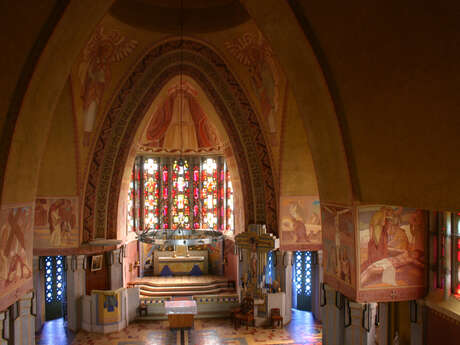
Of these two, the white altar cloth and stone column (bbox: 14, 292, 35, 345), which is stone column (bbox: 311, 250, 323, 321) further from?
stone column (bbox: 14, 292, 35, 345)

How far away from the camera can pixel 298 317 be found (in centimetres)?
1722

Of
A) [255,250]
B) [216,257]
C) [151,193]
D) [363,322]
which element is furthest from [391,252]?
[151,193]

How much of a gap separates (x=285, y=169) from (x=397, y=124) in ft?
29.5

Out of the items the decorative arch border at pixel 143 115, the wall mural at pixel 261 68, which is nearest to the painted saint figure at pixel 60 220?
the decorative arch border at pixel 143 115

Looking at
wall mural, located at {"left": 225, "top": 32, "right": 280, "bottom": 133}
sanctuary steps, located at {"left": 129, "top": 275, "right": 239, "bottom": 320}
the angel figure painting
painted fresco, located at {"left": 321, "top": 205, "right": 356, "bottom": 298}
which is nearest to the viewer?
the angel figure painting

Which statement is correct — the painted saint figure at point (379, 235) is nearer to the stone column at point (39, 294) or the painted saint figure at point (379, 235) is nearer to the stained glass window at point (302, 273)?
the stained glass window at point (302, 273)

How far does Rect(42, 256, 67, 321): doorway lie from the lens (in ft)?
55.4

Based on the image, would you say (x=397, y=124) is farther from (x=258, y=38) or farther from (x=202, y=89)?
(x=202, y=89)

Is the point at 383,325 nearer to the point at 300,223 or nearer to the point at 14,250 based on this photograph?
the point at 300,223

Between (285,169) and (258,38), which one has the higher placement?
(258,38)

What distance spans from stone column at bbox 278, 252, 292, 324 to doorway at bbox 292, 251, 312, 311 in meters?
1.78

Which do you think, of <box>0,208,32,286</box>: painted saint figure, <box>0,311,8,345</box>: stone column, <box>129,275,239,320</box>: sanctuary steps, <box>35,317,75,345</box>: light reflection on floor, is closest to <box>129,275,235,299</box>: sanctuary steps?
<box>129,275,239,320</box>: sanctuary steps

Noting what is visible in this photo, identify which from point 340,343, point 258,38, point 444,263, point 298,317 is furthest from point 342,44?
point 298,317

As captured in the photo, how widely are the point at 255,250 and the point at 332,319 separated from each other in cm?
718
